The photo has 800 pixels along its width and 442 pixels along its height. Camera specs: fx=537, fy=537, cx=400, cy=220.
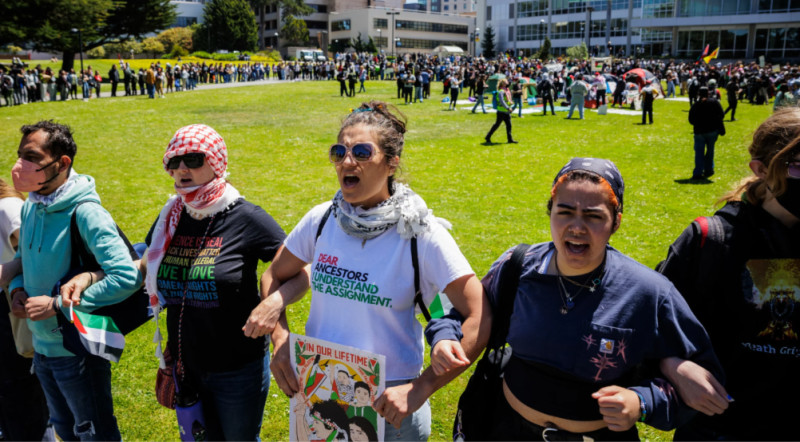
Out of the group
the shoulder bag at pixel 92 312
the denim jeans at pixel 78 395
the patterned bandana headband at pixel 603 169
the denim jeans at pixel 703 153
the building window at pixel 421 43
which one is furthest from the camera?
the building window at pixel 421 43

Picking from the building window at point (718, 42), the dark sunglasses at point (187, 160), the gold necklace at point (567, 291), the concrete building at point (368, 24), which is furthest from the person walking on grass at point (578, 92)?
the concrete building at point (368, 24)

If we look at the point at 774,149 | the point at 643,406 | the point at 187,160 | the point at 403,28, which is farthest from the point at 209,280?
the point at 403,28

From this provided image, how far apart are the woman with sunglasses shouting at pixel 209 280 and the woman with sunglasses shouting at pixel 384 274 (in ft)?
1.64

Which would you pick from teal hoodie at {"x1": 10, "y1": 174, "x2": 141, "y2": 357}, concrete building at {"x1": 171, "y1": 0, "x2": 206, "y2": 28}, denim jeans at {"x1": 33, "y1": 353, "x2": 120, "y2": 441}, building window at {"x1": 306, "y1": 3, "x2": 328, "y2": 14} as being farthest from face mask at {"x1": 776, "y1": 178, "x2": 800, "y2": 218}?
building window at {"x1": 306, "y1": 3, "x2": 328, "y2": 14}

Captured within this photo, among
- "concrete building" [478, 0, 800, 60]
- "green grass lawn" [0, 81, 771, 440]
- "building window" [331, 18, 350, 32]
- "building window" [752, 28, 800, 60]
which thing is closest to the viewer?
"green grass lawn" [0, 81, 771, 440]

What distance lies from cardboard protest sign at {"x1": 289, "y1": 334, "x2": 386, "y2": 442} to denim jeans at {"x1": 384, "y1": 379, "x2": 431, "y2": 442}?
0.10 meters

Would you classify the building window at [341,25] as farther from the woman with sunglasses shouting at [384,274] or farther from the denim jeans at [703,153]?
the woman with sunglasses shouting at [384,274]

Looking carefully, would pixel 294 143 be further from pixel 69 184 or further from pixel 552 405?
pixel 552 405

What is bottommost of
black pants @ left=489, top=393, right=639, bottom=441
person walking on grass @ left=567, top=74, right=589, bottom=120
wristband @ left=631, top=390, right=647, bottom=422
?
black pants @ left=489, top=393, right=639, bottom=441

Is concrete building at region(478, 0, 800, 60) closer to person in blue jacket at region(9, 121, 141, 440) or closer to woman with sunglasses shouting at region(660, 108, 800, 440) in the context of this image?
woman with sunglasses shouting at region(660, 108, 800, 440)

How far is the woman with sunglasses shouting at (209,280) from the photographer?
9.45ft

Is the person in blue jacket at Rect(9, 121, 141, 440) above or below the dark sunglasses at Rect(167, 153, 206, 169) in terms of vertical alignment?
below

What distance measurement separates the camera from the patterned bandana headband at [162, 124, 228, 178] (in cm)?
Result: 288

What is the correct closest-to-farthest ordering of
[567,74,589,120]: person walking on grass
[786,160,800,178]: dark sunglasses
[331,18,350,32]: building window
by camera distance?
[786,160,800,178]: dark sunglasses, [567,74,589,120]: person walking on grass, [331,18,350,32]: building window
